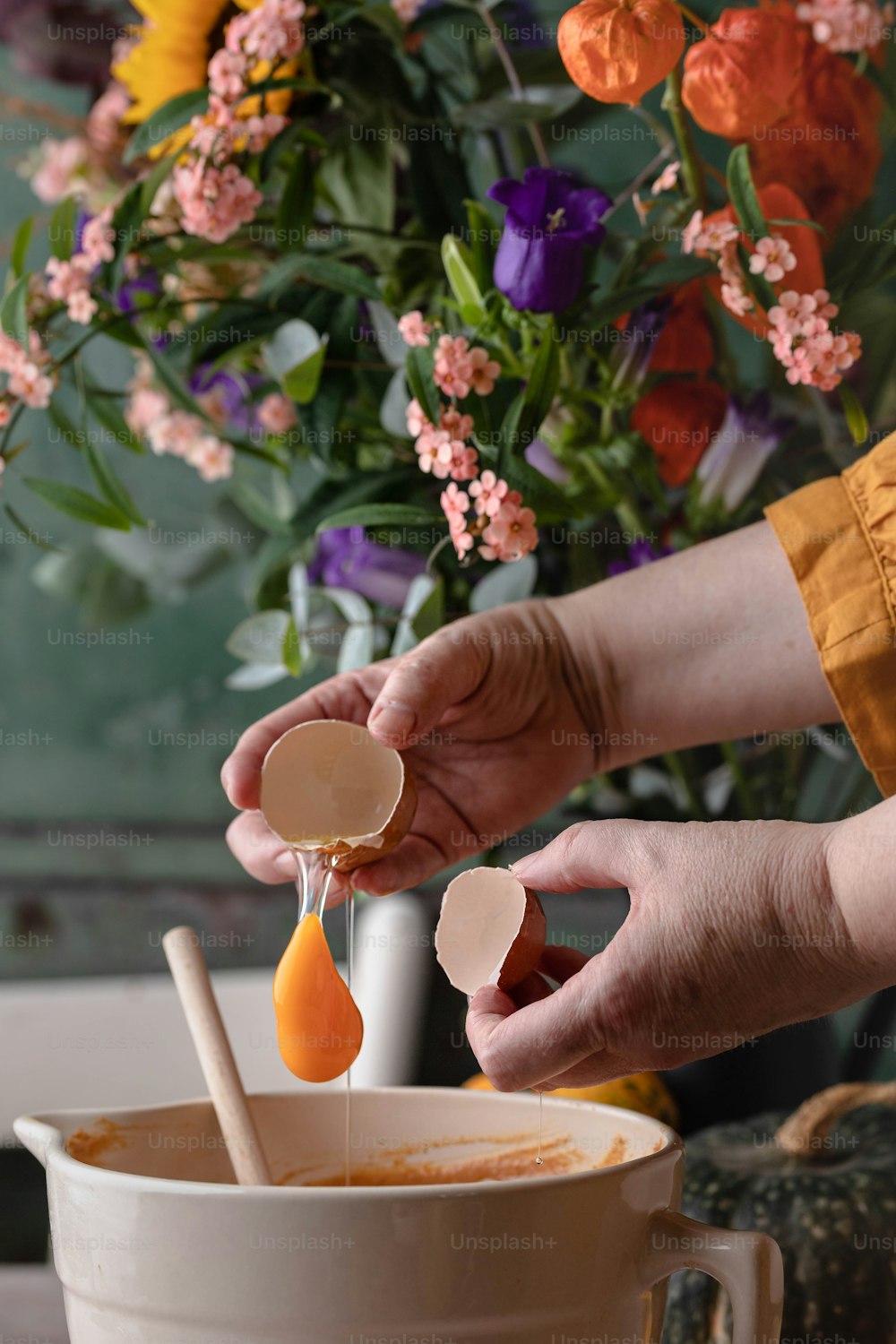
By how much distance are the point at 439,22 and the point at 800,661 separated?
0.48 m

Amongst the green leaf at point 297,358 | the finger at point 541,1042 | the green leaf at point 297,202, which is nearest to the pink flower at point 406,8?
the green leaf at point 297,202

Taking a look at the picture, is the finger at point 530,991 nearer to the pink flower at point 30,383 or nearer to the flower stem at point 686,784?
the flower stem at point 686,784

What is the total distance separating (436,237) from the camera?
2.77 ft

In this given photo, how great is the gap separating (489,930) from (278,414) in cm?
51

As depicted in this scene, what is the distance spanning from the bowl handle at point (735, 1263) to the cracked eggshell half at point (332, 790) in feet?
0.86

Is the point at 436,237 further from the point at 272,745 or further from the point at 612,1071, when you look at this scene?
the point at 612,1071

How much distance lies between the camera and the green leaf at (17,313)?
80 centimetres

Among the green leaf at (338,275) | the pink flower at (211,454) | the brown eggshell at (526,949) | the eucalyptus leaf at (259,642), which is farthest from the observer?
the pink flower at (211,454)

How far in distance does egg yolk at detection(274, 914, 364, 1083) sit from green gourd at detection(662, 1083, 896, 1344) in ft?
0.92

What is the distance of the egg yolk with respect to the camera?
65 cm

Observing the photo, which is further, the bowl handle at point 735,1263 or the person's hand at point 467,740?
the person's hand at point 467,740

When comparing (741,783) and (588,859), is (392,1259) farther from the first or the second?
(741,783)

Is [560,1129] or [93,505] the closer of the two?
[560,1129]

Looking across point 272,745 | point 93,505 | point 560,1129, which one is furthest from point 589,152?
point 560,1129
